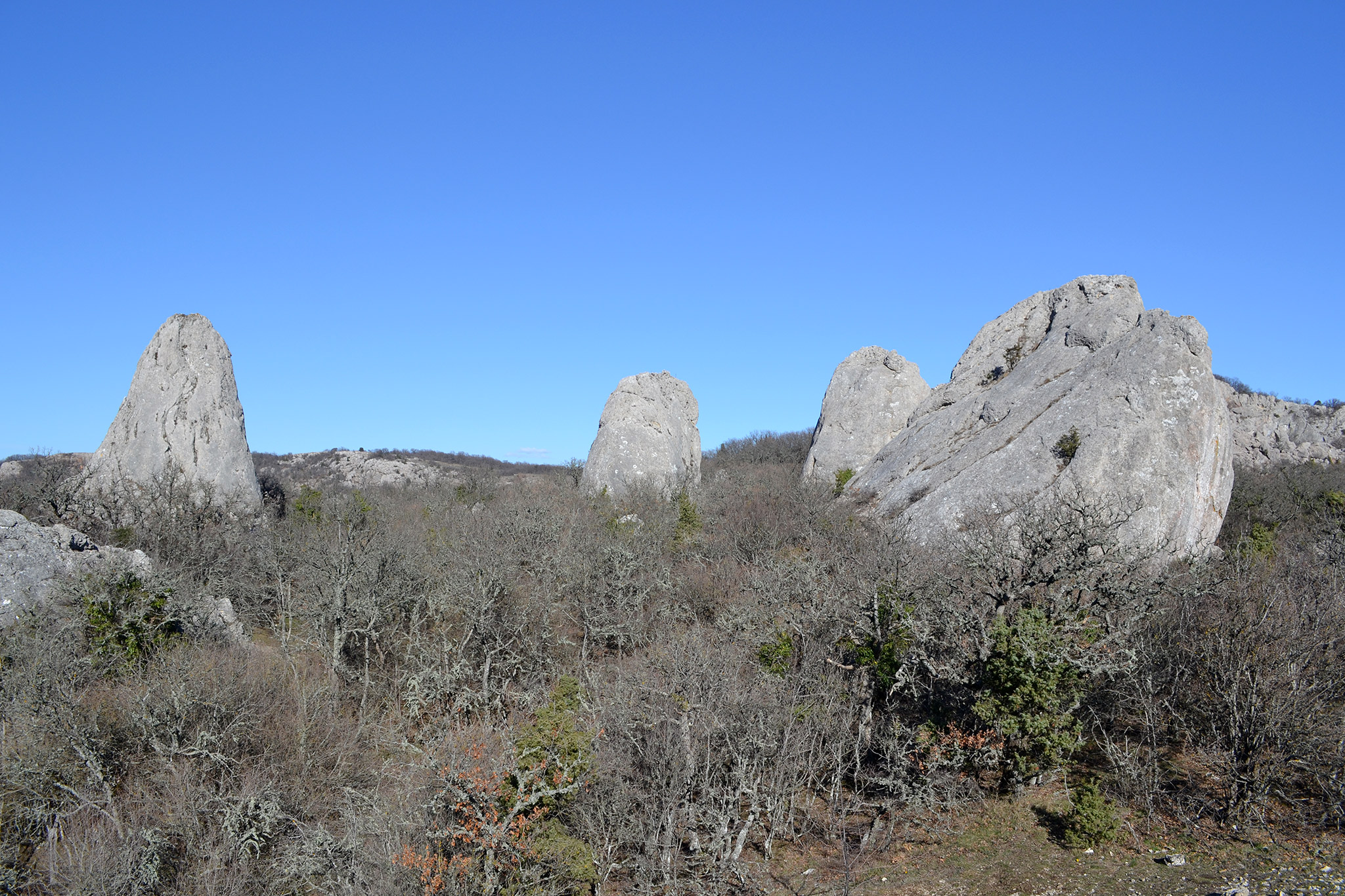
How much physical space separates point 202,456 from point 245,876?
67.4 feet

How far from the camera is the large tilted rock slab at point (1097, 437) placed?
22516 mm

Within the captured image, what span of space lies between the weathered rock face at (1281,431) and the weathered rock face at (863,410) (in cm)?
1917

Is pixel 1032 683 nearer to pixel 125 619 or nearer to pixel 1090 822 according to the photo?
pixel 1090 822

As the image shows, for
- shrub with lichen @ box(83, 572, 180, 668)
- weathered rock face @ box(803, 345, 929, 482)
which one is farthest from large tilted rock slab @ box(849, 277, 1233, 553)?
shrub with lichen @ box(83, 572, 180, 668)

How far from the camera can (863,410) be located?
118 feet

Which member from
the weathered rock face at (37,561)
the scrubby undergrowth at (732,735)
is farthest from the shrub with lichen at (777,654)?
the weathered rock face at (37,561)

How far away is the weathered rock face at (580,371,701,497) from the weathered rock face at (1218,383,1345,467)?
2873 cm

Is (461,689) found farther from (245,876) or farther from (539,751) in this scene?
(539,751)

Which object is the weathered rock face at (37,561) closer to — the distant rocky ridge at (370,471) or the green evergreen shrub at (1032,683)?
the green evergreen shrub at (1032,683)

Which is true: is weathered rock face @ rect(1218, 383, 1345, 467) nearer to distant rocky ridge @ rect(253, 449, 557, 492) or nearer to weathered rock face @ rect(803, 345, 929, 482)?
weathered rock face @ rect(803, 345, 929, 482)

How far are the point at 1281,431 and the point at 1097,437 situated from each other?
36.2 metres

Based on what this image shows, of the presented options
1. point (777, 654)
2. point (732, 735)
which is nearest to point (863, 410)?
point (777, 654)

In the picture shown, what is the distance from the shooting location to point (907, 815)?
14.5 m

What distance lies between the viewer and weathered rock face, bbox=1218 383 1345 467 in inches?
1871
